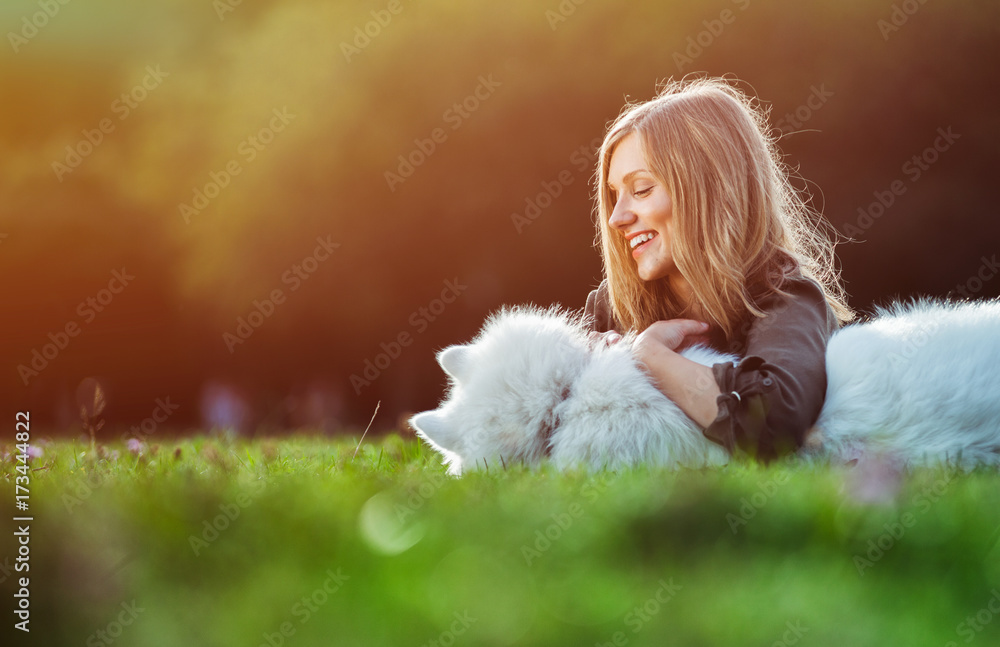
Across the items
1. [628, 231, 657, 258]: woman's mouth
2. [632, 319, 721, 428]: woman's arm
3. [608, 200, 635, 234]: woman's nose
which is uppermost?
[608, 200, 635, 234]: woman's nose

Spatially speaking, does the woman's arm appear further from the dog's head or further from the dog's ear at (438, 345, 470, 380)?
the dog's ear at (438, 345, 470, 380)

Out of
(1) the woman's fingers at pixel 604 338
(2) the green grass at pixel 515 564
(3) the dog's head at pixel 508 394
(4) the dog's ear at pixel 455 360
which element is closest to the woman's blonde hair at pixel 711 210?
(1) the woman's fingers at pixel 604 338

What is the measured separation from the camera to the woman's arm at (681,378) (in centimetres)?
148

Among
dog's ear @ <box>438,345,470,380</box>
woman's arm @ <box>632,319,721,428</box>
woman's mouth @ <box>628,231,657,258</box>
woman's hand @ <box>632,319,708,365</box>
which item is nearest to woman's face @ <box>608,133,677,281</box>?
woman's mouth @ <box>628,231,657,258</box>

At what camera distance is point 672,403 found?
149 cm

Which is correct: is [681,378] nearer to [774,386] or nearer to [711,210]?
[774,386]

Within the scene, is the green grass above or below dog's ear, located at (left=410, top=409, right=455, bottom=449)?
above

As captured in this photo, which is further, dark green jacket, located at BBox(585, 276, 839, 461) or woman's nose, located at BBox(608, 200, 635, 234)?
woman's nose, located at BBox(608, 200, 635, 234)

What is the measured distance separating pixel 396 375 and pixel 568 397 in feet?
7.74

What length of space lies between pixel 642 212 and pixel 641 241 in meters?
0.07

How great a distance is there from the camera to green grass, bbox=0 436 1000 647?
850 millimetres

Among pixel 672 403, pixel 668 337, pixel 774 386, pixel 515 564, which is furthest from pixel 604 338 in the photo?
pixel 515 564

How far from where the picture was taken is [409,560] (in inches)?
35.0

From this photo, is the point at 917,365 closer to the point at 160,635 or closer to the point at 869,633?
the point at 869,633
